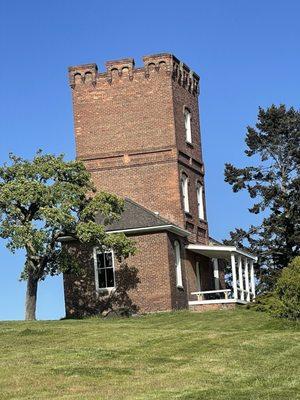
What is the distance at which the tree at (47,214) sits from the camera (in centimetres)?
3766

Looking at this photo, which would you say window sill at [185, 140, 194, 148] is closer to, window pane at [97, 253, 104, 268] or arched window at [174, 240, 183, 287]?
arched window at [174, 240, 183, 287]

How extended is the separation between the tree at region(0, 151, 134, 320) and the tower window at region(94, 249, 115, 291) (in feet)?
6.15

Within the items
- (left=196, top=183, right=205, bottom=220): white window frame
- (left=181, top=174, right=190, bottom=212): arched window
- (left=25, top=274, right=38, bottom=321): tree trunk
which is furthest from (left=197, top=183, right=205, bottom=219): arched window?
(left=25, top=274, right=38, bottom=321): tree trunk

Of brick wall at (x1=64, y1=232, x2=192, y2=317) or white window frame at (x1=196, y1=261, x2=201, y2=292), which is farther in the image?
white window frame at (x1=196, y1=261, x2=201, y2=292)

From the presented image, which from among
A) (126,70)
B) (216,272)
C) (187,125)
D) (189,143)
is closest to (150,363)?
(216,272)

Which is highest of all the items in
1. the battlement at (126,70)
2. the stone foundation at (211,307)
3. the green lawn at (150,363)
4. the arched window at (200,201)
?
the battlement at (126,70)

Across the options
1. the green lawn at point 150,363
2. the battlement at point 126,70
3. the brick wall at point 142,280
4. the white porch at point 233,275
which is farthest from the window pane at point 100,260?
the green lawn at point 150,363

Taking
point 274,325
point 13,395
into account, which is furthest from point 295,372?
point 274,325

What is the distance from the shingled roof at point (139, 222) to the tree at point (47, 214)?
1.80 m

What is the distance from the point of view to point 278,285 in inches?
1216

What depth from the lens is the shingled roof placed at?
40644mm

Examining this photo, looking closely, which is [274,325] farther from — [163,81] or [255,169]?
[255,169]

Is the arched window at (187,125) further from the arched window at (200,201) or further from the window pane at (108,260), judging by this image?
the window pane at (108,260)

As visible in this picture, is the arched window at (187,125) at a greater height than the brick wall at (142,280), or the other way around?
the arched window at (187,125)
